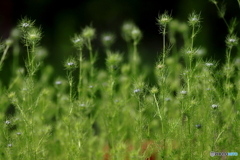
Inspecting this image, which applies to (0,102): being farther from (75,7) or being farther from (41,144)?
(75,7)

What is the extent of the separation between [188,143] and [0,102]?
1.08 m

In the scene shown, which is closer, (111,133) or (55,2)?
(111,133)

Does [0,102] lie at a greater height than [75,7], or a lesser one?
lesser

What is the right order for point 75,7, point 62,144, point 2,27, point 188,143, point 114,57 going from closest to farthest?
point 188,143 < point 114,57 < point 62,144 < point 2,27 < point 75,7

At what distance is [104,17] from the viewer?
9281mm

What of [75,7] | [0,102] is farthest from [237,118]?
[75,7]

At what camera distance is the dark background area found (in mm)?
8703

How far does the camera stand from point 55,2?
9352 millimetres

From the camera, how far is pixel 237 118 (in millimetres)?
2520

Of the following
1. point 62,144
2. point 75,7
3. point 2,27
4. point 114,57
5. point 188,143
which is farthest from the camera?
point 75,7

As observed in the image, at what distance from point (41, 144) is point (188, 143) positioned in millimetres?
786

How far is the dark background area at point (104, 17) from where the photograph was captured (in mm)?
8703

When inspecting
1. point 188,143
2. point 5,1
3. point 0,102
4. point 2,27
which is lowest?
point 188,143

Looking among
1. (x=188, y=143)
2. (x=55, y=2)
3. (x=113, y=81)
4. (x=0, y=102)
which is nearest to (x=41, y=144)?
(x=0, y=102)
